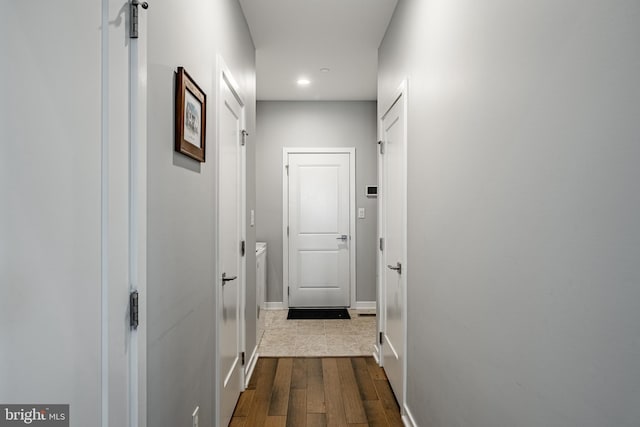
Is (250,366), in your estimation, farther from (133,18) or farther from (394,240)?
(133,18)

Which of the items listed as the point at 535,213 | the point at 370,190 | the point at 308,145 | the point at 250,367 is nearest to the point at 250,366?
the point at 250,367

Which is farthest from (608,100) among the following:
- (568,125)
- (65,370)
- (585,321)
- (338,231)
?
(338,231)

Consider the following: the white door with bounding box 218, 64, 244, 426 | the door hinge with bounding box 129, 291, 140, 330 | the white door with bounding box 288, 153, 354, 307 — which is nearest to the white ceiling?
the white door with bounding box 218, 64, 244, 426

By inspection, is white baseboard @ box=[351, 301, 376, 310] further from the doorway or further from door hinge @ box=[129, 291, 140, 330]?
door hinge @ box=[129, 291, 140, 330]

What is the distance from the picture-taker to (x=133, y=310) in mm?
1049

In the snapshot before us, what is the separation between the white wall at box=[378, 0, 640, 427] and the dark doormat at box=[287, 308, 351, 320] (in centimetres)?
301

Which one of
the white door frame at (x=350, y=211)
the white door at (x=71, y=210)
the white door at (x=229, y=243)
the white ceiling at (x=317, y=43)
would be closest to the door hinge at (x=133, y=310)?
the white door at (x=71, y=210)

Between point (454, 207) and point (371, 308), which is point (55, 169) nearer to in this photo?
point (454, 207)

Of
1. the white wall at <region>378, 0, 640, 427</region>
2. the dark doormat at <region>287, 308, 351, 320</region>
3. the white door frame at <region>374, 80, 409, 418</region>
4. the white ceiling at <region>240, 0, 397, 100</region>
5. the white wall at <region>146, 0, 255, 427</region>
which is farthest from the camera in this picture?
the dark doormat at <region>287, 308, 351, 320</region>

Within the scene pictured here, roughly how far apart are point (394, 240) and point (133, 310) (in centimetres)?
199

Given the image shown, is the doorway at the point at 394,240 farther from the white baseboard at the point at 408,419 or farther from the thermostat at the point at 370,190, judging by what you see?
the thermostat at the point at 370,190

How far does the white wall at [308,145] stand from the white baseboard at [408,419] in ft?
9.26

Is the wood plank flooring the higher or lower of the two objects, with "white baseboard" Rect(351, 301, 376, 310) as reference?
lower

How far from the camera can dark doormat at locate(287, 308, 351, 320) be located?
476 cm
